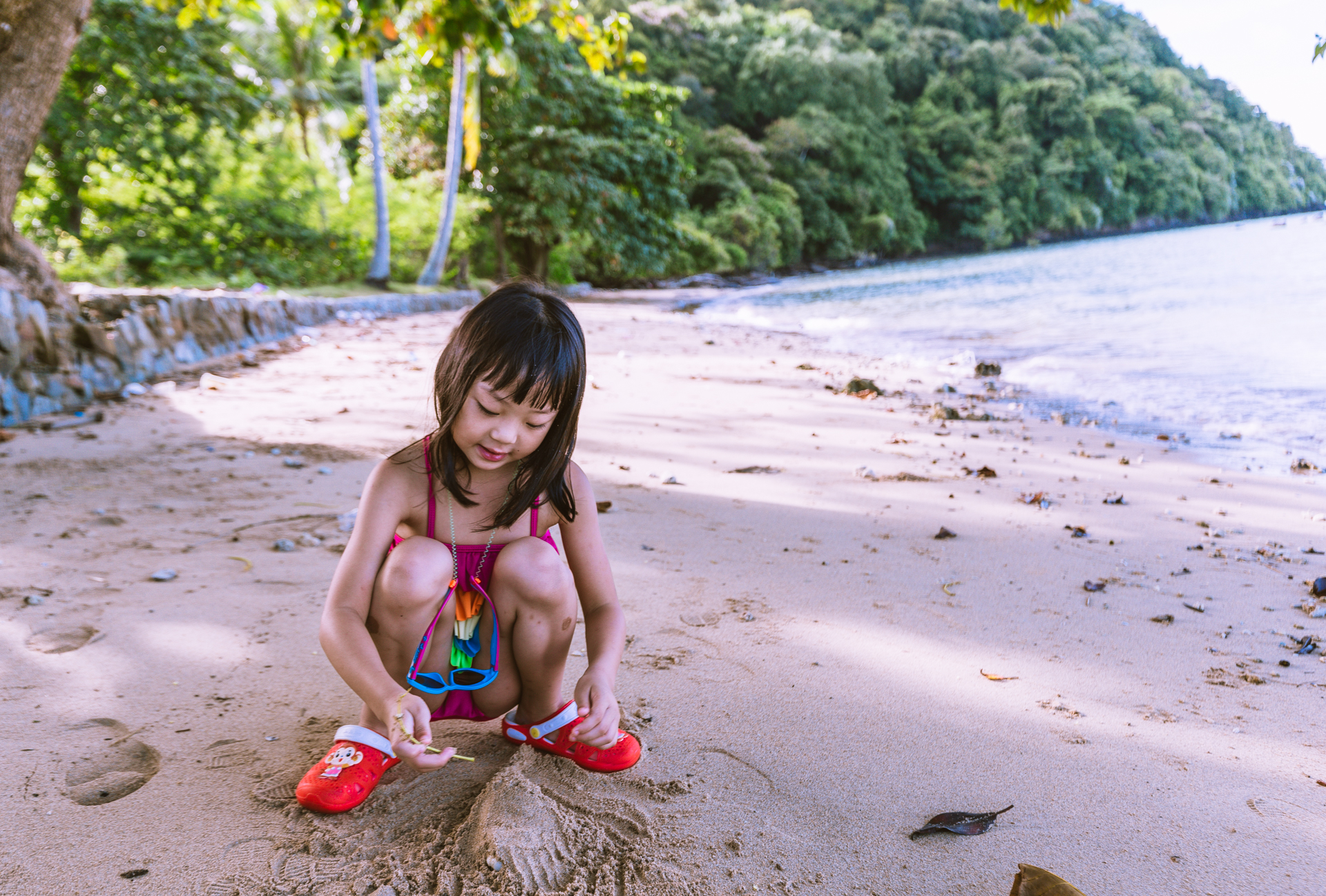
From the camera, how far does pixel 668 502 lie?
3.50 m

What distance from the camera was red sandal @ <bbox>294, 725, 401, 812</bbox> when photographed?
4.86ft

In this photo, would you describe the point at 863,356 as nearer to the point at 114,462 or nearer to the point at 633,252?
the point at 114,462

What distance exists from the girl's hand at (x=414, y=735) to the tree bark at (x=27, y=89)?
4.49 m

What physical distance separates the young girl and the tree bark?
4.27 m

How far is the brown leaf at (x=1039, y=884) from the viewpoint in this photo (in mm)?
1232

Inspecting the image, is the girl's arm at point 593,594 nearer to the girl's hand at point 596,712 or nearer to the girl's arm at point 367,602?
the girl's hand at point 596,712

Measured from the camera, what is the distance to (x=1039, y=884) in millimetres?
1261

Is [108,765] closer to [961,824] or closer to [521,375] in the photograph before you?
[521,375]

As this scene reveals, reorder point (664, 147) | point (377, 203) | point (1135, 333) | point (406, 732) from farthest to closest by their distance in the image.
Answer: point (664, 147) < point (377, 203) < point (1135, 333) < point (406, 732)

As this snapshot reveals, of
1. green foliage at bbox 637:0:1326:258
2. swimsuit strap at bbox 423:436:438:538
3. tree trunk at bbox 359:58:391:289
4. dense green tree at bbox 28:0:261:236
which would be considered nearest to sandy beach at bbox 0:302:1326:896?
swimsuit strap at bbox 423:436:438:538

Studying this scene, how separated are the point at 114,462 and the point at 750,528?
2926mm

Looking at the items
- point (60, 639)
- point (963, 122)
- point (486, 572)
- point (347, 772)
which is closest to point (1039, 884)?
point (486, 572)

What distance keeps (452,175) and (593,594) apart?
48.0ft

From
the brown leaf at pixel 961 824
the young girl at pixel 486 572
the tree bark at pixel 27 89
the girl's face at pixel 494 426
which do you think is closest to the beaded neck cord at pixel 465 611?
the young girl at pixel 486 572
